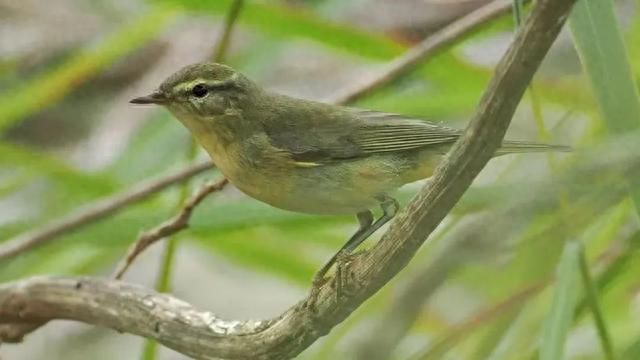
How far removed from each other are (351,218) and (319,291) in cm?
86

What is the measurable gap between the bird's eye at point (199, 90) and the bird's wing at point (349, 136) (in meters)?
0.14

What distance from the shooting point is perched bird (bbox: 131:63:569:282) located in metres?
1.79

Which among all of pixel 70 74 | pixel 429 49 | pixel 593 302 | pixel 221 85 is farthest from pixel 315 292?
pixel 70 74

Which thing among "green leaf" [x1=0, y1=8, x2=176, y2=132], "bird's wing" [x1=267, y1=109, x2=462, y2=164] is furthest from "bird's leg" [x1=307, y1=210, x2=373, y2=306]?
"green leaf" [x1=0, y1=8, x2=176, y2=132]

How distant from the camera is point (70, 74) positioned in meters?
2.83

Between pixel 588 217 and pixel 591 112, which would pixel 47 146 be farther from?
pixel 588 217

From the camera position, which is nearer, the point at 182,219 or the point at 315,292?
the point at 315,292

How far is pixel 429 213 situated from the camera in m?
0.98

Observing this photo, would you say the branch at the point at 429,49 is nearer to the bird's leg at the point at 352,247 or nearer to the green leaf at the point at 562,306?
the bird's leg at the point at 352,247

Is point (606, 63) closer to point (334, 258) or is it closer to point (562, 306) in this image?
point (562, 306)

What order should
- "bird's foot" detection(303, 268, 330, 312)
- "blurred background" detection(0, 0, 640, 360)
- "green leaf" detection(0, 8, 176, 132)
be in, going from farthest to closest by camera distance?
"green leaf" detection(0, 8, 176, 132) < "bird's foot" detection(303, 268, 330, 312) < "blurred background" detection(0, 0, 640, 360)

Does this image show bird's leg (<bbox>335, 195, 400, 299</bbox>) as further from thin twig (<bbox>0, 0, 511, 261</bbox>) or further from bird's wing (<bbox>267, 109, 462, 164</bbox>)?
thin twig (<bbox>0, 0, 511, 261</bbox>)

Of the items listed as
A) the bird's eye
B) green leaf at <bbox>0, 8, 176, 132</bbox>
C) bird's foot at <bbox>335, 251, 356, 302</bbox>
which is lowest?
bird's foot at <bbox>335, 251, 356, 302</bbox>

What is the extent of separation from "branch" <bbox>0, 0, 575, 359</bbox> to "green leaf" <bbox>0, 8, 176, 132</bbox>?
84 centimetres
